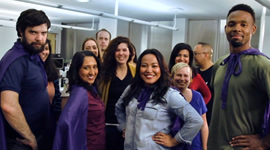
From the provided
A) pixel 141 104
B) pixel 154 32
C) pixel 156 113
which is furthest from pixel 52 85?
pixel 154 32

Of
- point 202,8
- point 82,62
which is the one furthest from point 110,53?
point 202,8

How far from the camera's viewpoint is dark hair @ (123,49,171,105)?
1.73 meters

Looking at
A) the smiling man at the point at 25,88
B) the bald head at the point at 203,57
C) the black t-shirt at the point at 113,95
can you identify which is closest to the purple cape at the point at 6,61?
the smiling man at the point at 25,88

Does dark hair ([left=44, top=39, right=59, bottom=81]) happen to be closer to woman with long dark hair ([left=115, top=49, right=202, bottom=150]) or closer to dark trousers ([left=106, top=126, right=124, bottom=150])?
dark trousers ([left=106, top=126, right=124, bottom=150])

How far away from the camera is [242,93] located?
1.49 metres

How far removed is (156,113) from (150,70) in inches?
11.6

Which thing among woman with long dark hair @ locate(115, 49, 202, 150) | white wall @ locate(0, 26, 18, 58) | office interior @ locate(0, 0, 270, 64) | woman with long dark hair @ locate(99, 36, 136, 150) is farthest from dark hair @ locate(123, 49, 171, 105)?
white wall @ locate(0, 26, 18, 58)

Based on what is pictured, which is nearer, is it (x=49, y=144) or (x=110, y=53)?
(x=49, y=144)

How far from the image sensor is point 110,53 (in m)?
2.48

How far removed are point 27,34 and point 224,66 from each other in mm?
1279

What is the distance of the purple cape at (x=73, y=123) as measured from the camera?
167 centimetres

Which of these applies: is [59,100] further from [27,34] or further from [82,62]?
[27,34]

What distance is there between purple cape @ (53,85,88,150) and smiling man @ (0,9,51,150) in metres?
0.20

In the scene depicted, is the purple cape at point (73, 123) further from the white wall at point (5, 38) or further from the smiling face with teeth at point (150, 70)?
the white wall at point (5, 38)
